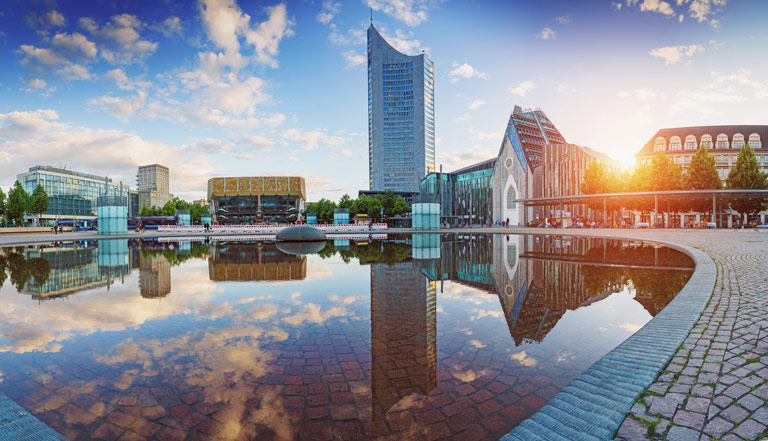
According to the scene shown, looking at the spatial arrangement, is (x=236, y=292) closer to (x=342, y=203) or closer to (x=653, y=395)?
(x=653, y=395)

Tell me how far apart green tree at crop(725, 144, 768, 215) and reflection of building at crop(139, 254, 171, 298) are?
62.9m

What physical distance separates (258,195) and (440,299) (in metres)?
131

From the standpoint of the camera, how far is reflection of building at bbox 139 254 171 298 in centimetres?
924

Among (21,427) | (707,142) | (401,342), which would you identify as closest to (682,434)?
(401,342)

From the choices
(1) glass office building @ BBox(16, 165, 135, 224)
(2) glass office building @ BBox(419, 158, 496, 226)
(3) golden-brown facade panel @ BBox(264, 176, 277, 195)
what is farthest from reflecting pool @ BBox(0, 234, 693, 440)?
(1) glass office building @ BBox(16, 165, 135, 224)

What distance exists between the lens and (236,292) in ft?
30.0

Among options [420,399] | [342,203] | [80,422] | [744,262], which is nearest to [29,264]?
[80,422]

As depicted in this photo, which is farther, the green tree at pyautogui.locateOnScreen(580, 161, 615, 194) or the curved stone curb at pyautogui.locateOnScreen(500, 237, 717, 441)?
the green tree at pyautogui.locateOnScreen(580, 161, 615, 194)

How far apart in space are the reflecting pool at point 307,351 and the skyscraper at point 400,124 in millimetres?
163610

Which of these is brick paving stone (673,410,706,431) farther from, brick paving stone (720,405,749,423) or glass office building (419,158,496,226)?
glass office building (419,158,496,226)

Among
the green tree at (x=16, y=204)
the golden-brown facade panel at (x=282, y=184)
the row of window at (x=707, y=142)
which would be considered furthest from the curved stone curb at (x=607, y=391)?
the golden-brown facade panel at (x=282, y=184)

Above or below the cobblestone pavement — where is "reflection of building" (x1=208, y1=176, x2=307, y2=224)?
above

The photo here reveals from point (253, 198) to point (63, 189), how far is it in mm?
63061

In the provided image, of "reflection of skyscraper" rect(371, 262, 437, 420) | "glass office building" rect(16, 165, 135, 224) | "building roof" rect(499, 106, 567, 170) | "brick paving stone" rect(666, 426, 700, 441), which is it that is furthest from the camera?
"glass office building" rect(16, 165, 135, 224)
